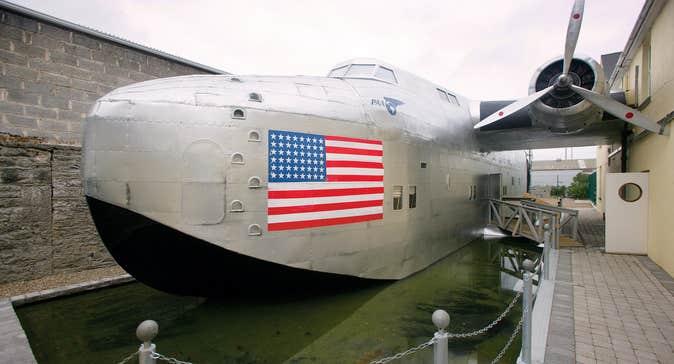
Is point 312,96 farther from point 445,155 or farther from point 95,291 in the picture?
point 95,291

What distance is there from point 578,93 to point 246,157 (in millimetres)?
7651

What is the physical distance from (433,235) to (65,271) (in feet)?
28.8

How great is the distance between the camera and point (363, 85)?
7629 millimetres

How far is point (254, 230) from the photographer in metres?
5.43

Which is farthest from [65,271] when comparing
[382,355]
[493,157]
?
[493,157]

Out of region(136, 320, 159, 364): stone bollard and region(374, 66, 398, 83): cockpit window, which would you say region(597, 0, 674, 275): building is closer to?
region(374, 66, 398, 83): cockpit window

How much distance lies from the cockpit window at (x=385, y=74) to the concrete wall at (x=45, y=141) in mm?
7292

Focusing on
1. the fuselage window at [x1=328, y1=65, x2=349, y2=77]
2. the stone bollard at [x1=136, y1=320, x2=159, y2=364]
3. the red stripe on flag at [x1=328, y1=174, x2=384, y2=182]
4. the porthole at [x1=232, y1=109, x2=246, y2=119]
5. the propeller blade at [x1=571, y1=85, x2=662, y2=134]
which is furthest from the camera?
the fuselage window at [x1=328, y1=65, x2=349, y2=77]

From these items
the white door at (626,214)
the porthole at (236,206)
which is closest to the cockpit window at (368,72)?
the porthole at (236,206)

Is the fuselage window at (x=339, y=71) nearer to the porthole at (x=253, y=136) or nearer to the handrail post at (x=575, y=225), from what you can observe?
the porthole at (x=253, y=136)

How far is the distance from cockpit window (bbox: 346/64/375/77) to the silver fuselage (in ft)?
1.33

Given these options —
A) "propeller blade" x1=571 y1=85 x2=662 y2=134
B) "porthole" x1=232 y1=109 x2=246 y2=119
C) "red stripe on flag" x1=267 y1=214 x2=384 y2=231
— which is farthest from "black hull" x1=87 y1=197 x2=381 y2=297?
"propeller blade" x1=571 y1=85 x2=662 y2=134

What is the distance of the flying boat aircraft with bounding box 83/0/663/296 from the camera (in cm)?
489

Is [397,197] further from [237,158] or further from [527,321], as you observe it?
[527,321]
